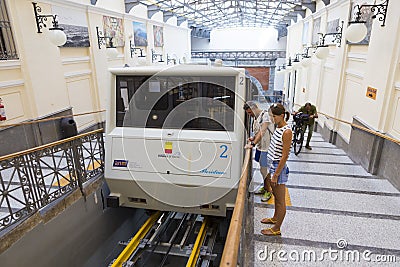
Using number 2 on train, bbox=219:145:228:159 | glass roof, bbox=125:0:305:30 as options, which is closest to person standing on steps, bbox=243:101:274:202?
number 2 on train, bbox=219:145:228:159

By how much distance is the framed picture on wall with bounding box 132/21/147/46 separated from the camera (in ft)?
38.2

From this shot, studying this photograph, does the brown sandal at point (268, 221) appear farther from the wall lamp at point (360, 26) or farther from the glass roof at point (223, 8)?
the glass roof at point (223, 8)

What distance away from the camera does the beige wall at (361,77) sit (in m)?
4.81

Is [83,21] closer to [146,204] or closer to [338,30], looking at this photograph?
[146,204]

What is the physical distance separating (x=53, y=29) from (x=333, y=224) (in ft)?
20.4

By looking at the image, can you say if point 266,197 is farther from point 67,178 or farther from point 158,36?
point 158,36

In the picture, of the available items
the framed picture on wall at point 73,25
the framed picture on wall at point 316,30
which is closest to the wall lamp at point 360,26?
the framed picture on wall at point 316,30

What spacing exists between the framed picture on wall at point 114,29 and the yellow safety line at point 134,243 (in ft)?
23.1

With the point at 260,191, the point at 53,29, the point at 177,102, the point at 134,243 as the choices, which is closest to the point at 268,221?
the point at 260,191

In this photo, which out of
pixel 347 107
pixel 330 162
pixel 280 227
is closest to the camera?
pixel 280 227

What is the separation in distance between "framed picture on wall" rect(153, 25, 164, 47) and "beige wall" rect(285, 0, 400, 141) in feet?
25.1

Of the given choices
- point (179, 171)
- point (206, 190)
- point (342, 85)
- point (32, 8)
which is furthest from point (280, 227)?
point (32, 8)

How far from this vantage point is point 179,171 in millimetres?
3699

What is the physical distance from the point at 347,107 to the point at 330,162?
223 centimetres
